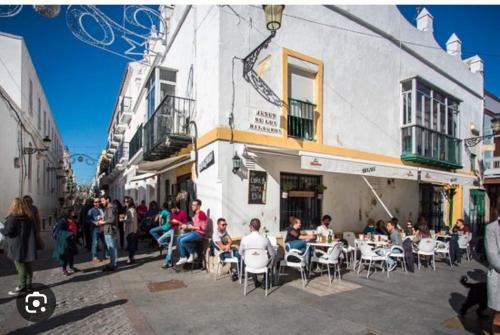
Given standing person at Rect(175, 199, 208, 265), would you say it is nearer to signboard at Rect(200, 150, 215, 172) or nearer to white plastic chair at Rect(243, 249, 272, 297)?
signboard at Rect(200, 150, 215, 172)

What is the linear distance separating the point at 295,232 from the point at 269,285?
1.31 metres

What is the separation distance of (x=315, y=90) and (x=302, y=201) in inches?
137

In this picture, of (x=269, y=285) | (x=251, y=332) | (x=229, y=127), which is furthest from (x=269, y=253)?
(x=229, y=127)

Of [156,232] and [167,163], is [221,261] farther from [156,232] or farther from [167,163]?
[167,163]

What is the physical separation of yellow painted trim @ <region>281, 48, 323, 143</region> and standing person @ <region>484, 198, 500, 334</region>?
5650 mm

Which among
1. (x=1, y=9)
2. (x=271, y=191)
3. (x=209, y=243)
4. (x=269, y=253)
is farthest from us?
(x=271, y=191)

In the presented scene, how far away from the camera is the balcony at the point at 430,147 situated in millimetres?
11828

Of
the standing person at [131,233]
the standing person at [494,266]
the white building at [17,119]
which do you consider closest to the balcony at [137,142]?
the white building at [17,119]

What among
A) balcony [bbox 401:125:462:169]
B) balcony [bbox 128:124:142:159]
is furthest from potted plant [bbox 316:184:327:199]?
balcony [bbox 128:124:142:159]

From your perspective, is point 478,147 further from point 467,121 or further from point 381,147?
point 381,147

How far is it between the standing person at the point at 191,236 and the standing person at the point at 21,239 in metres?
2.95

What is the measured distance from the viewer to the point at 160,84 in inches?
430

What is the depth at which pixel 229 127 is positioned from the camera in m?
7.80

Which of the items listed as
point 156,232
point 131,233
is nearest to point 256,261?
point 156,232
